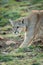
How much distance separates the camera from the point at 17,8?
2161 cm

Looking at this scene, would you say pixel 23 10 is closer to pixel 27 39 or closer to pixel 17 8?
pixel 17 8

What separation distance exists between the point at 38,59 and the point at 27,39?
6.37 feet

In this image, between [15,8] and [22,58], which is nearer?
[22,58]

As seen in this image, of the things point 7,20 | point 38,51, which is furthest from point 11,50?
point 7,20

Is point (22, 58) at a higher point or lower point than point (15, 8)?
higher

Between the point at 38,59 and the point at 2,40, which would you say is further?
the point at 2,40

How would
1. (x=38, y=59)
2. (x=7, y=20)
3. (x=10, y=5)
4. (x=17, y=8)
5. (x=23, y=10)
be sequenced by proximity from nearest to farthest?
(x=38, y=59)
(x=7, y=20)
(x=23, y=10)
(x=17, y=8)
(x=10, y=5)

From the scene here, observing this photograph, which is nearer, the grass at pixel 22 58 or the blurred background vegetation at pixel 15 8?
the grass at pixel 22 58

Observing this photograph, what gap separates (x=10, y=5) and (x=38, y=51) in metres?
12.8

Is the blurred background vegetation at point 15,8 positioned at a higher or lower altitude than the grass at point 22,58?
lower

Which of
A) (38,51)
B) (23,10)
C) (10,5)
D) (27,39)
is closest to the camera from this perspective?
(38,51)

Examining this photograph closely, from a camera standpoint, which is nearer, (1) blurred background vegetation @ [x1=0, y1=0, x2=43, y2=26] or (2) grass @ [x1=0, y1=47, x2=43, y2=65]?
(2) grass @ [x1=0, y1=47, x2=43, y2=65]

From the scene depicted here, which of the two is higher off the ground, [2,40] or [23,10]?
[2,40]

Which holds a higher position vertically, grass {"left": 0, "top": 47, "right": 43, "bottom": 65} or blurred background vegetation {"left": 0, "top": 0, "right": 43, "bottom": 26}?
grass {"left": 0, "top": 47, "right": 43, "bottom": 65}
